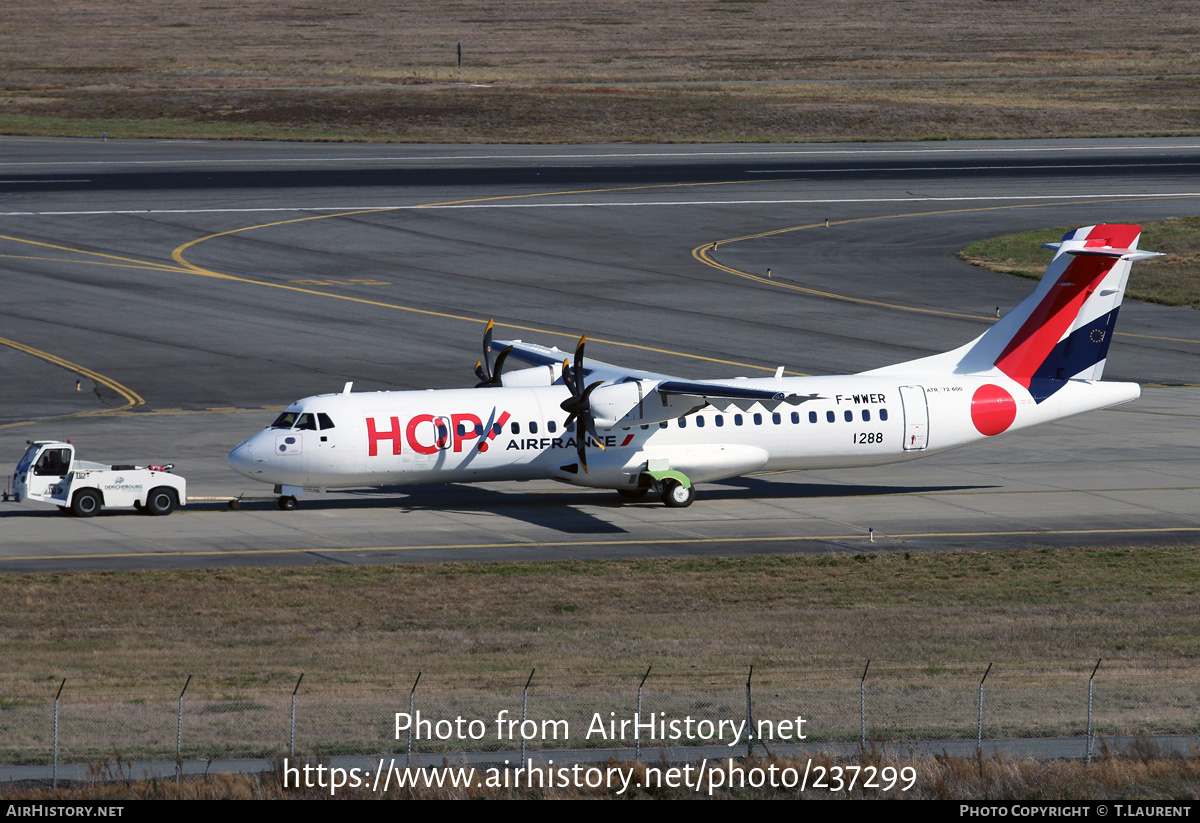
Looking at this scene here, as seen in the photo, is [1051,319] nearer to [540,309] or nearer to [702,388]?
[702,388]

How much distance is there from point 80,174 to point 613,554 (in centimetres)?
6515

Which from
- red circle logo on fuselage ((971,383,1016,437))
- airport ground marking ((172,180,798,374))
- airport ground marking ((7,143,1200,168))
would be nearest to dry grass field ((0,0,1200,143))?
airport ground marking ((7,143,1200,168))

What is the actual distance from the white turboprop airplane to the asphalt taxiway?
131 cm

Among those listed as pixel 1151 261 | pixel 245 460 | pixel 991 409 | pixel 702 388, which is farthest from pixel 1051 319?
pixel 1151 261

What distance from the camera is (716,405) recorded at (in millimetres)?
39125

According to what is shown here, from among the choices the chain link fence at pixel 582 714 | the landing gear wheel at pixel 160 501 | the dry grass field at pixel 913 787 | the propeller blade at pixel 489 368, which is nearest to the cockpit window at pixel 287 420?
the landing gear wheel at pixel 160 501

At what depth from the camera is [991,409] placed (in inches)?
1649

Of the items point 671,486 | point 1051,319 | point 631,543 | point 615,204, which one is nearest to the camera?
point 631,543

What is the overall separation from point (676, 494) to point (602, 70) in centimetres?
10208

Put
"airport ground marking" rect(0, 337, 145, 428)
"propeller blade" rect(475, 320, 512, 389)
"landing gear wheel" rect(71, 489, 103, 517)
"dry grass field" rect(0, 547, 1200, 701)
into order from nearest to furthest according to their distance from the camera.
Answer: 1. "dry grass field" rect(0, 547, 1200, 701)
2. "landing gear wheel" rect(71, 489, 103, 517)
3. "propeller blade" rect(475, 320, 512, 389)
4. "airport ground marking" rect(0, 337, 145, 428)

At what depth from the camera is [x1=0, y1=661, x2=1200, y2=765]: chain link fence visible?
20.7 meters

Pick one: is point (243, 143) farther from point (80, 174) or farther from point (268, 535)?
point (268, 535)

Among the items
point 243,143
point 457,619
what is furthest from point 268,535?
point 243,143

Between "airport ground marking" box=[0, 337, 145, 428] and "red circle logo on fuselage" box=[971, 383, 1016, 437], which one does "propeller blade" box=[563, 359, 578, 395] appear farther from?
"airport ground marking" box=[0, 337, 145, 428]
